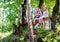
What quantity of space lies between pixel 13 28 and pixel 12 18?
1.05 m

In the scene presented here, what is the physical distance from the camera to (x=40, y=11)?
984cm

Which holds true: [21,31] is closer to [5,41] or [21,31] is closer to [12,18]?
[5,41]

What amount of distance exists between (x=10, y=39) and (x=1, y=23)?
527 centimetres

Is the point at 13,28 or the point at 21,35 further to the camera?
the point at 13,28

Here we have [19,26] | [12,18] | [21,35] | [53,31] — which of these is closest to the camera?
[53,31]

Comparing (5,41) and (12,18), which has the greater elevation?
(12,18)

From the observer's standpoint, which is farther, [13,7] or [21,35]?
[13,7]

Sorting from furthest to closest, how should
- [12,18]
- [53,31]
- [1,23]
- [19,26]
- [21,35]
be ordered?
[1,23] → [12,18] → [19,26] → [21,35] → [53,31]

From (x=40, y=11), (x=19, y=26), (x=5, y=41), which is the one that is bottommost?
(x=5, y=41)

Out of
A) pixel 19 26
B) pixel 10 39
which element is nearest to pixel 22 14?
pixel 19 26

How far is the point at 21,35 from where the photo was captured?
9375 mm

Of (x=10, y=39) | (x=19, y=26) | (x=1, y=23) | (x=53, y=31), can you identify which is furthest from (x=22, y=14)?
(x=1, y=23)

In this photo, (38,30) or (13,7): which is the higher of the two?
(13,7)

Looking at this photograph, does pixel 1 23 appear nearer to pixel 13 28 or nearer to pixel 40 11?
pixel 13 28
